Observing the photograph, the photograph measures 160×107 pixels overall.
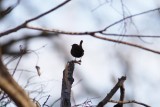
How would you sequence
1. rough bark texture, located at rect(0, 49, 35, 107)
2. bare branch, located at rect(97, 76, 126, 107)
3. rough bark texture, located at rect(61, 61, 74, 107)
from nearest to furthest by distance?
1. rough bark texture, located at rect(0, 49, 35, 107)
2. bare branch, located at rect(97, 76, 126, 107)
3. rough bark texture, located at rect(61, 61, 74, 107)

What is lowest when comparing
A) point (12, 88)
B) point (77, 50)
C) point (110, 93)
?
point (110, 93)

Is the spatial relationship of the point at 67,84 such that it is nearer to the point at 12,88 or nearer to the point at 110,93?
the point at 110,93

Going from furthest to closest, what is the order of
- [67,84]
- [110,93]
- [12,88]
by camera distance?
[67,84] < [110,93] < [12,88]

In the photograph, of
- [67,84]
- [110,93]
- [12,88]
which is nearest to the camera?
[12,88]

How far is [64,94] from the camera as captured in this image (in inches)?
96.3

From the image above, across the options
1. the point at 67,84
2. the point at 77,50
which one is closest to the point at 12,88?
the point at 77,50

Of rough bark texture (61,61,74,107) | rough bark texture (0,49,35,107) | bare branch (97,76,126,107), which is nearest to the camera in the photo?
rough bark texture (0,49,35,107)

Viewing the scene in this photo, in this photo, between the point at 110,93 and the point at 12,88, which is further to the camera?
the point at 110,93

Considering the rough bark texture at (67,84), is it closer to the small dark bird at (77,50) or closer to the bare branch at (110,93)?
the small dark bird at (77,50)

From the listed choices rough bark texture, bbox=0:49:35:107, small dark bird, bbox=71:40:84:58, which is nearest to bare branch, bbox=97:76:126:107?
small dark bird, bbox=71:40:84:58

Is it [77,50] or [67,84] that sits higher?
[77,50]

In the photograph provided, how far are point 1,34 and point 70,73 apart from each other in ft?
4.12

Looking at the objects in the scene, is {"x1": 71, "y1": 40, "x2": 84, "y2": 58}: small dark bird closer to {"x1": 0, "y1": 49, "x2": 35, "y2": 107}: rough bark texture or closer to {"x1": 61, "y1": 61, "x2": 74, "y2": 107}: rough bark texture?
{"x1": 61, "y1": 61, "x2": 74, "y2": 107}: rough bark texture

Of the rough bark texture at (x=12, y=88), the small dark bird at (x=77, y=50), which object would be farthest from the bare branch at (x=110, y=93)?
the rough bark texture at (x=12, y=88)
